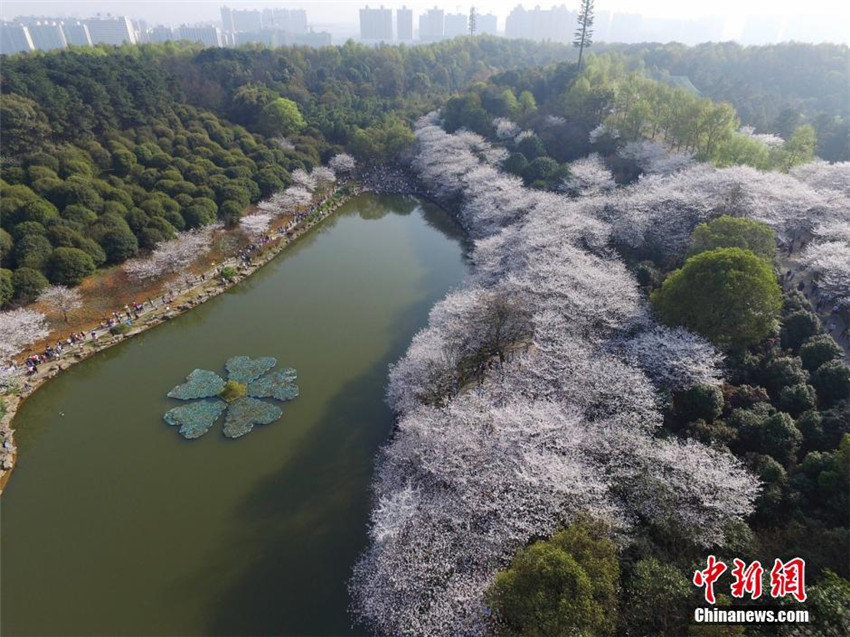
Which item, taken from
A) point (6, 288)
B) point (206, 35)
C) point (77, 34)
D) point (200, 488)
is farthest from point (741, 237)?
point (77, 34)

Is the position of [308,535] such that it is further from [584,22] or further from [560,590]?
[584,22]

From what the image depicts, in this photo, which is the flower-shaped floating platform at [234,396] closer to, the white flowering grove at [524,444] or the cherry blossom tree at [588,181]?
the white flowering grove at [524,444]

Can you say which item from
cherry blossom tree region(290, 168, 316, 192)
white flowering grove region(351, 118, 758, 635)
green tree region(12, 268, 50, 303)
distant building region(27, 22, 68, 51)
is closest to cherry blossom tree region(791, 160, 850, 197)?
white flowering grove region(351, 118, 758, 635)

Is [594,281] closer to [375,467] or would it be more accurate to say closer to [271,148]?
[375,467]

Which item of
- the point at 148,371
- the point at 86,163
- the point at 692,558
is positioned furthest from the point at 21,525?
the point at 86,163

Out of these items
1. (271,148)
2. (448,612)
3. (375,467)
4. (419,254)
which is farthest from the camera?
(271,148)

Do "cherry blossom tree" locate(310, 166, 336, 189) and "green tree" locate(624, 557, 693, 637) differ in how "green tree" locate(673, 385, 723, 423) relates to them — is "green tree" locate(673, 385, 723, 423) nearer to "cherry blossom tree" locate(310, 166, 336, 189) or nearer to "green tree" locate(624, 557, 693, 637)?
"green tree" locate(624, 557, 693, 637)
